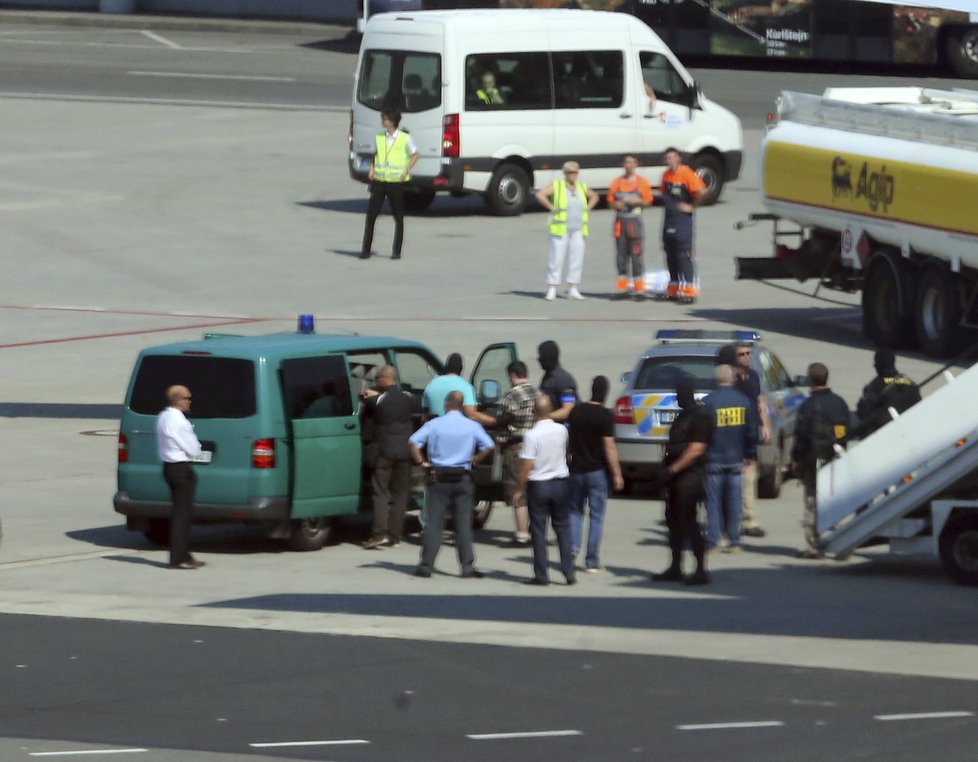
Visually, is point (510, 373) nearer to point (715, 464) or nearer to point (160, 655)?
point (715, 464)

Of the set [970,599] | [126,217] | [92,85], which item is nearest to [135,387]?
[970,599]

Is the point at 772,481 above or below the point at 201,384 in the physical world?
below

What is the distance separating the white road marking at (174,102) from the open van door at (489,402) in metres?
26.7

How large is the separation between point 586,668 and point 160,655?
8.62ft

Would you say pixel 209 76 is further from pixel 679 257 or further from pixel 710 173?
pixel 679 257

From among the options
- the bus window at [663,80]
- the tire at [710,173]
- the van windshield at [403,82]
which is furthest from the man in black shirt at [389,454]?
the tire at [710,173]

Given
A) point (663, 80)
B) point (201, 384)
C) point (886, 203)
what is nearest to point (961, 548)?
point (201, 384)

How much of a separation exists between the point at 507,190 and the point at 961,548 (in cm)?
1871

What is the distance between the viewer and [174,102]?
45.0 metres

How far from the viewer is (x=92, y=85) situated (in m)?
47.0

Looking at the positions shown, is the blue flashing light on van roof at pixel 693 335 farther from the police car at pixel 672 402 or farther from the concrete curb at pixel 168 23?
the concrete curb at pixel 168 23

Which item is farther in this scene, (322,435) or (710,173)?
(710,173)

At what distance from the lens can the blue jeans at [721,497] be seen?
16750mm

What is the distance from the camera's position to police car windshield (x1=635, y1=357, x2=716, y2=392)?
1903 centimetres
